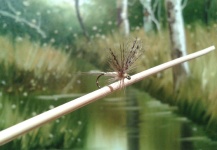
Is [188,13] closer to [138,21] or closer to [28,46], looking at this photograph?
[138,21]

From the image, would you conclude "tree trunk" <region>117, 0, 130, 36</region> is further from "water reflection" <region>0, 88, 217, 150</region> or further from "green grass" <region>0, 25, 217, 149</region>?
Result: "water reflection" <region>0, 88, 217, 150</region>

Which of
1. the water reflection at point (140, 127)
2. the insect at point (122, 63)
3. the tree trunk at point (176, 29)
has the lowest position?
the water reflection at point (140, 127)

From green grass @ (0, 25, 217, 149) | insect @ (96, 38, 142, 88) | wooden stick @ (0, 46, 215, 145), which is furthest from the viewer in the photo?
green grass @ (0, 25, 217, 149)

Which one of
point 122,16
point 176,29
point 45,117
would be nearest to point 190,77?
point 176,29

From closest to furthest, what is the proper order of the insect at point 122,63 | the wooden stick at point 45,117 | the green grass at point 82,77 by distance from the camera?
the wooden stick at point 45,117
the insect at point 122,63
the green grass at point 82,77

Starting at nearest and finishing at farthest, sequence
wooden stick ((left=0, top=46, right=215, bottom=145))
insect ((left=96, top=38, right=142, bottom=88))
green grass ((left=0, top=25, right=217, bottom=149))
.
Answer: wooden stick ((left=0, top=46, right=215, bottom=145)) → insect ((left=96, top=38, right=142, bottom=88)) → green grass ((left=0, top=25, right=217, bottom=149))

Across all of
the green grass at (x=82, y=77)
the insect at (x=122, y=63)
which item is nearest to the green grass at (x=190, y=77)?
the green grass at (x=82, y=77)

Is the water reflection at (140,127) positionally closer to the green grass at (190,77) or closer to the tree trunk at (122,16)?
the green grass at (190,77)

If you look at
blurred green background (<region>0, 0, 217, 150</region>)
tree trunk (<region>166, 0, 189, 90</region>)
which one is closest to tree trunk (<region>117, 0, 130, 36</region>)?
blurred green background (<region>0, 0, 217, 150</region>)
